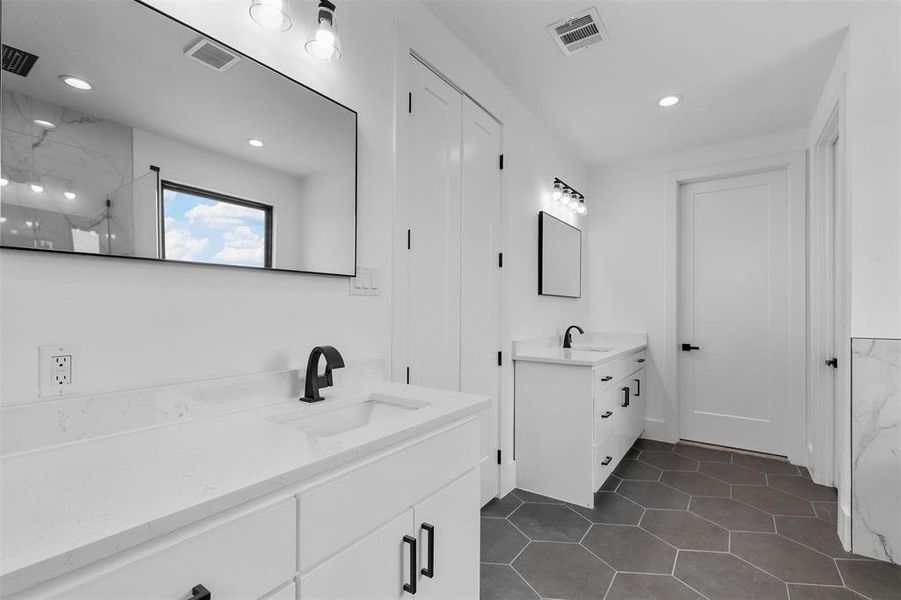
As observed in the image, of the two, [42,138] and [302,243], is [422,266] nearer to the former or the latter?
[302,243]

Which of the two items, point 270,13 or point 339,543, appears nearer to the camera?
point 339,543

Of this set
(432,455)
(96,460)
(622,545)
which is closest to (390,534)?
(432,455)

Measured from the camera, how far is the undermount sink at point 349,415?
4.28ft

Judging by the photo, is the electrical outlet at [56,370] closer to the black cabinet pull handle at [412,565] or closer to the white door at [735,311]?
the black cabinet pull handle at [412,565]

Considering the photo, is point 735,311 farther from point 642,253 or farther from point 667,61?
point 667,61

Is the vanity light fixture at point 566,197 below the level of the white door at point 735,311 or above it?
above

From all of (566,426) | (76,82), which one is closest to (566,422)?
(566,426)

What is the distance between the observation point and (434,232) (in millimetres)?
2148

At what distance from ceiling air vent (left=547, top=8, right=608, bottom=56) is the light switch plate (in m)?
1.55

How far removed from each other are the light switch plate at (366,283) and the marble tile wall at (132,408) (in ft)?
1.29

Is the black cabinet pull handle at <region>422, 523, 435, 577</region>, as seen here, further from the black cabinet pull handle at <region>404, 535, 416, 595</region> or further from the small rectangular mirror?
the small rectangular mirror

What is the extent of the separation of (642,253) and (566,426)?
2.08m

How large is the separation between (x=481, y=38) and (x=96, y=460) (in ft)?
7.84

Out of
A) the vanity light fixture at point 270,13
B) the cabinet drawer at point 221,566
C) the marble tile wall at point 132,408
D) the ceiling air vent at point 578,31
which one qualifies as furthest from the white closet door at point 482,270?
the cabinet drawer at point 221,566
